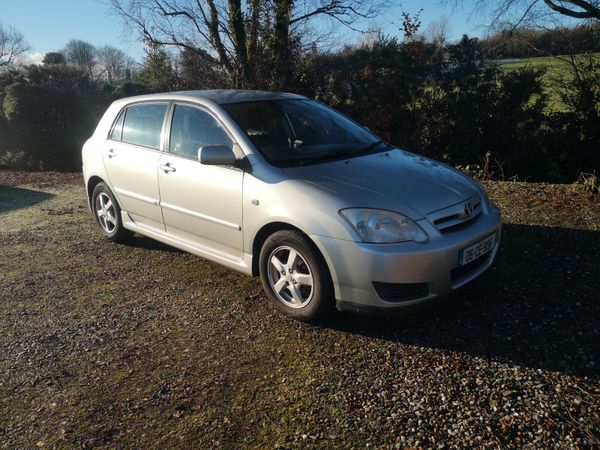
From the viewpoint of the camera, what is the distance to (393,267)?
3217mm

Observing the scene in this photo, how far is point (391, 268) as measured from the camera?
3.22 m

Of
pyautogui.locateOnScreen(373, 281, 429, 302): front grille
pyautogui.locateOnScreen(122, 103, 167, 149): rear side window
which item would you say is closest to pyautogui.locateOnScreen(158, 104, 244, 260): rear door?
pyautogui.locateOnScreen(122, 103, 167, 149): rear side window

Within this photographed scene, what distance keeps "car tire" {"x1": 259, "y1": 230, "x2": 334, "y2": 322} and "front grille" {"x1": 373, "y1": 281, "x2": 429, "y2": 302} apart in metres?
0.37

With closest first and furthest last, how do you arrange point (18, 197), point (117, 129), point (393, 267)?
1. point (393, 267)
2. point (117, 129)
3. point (18, 197)

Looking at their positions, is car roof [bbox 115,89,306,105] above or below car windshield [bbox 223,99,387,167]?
above

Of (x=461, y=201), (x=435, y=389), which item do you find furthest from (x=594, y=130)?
(x=435, y=389)

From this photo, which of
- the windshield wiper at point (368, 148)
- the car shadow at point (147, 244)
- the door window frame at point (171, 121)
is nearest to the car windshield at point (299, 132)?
the windshield wiper at point (368, 148)

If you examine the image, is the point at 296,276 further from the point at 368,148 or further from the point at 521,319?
the point at 521,319

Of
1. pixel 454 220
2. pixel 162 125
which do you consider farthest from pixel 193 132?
pixel 454 220

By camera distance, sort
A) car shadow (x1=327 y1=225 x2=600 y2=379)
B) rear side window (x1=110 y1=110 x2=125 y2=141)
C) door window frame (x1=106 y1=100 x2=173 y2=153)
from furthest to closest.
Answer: rear side window (x1=110 y1=110 x2=125 y2=141) → door window frame (x1=106 y1=100 x2=173 y2=153) → car shadow (x1=327 y1=225 x2=600 y2=379)

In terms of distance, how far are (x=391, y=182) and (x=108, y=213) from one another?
365cm

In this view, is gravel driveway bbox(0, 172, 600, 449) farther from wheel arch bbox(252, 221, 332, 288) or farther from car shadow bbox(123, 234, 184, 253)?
car shadow bbox(123, 234, 184, 253)

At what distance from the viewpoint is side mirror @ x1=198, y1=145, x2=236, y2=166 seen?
386 cm

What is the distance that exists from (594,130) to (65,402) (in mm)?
7572
